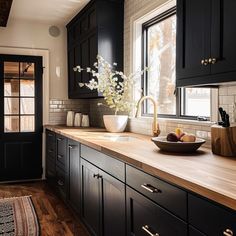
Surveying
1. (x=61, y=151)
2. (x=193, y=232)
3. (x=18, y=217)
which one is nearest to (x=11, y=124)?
(x=61, y=151)

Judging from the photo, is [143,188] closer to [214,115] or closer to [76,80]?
[214,115]

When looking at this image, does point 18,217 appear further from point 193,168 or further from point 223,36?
point 223,36

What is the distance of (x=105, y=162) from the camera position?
224 cm

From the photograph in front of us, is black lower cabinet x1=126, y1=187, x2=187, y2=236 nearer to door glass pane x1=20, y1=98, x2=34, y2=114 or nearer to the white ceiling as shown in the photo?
the white ceiling

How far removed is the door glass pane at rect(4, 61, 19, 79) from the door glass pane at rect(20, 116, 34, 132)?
2.09ft

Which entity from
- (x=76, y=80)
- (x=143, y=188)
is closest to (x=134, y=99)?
(x=76, y=80)

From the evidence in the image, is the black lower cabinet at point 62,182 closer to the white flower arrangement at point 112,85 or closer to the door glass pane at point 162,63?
the white flower arrangement at point 112,85

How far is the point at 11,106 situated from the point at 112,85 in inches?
76.0

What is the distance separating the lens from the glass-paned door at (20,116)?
4.64m

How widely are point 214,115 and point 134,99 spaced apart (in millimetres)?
1403

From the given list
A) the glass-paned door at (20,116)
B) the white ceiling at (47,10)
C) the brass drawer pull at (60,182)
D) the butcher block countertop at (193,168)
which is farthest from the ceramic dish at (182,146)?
the glass-paned door at (20,116)

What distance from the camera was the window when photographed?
9.21 ft

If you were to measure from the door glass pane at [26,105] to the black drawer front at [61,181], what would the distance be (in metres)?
1.25

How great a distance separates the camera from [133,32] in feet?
11.7
